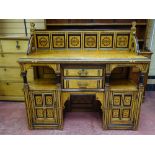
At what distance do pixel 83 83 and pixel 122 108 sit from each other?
57 cm

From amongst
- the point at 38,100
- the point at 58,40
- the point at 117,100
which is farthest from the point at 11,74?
the point at 117,100

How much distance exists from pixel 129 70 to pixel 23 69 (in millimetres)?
1343

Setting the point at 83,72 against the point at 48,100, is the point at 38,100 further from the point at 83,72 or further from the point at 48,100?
the point at 83,72

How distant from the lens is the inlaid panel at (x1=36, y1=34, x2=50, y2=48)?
79.6 inches

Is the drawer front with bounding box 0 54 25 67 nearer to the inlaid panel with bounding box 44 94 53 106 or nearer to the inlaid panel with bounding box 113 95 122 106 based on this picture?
the inlaid panel with bounding box 44 94 53 106

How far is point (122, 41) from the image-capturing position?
2021mm

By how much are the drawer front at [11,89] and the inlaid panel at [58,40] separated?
0.97 metres

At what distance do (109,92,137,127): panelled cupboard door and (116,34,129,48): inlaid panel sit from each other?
2.03 ft

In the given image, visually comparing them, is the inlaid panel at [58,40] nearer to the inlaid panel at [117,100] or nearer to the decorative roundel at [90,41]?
the decorative roundel at [90,41]

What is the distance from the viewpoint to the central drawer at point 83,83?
1.78 metres

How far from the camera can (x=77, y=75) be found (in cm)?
176

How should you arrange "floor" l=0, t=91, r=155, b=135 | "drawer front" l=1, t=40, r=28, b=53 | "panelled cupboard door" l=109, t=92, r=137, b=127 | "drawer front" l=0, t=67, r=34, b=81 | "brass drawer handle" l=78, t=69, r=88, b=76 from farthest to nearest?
"drawer front" l=0, t=67, r=34, b=81 → "drawer front" l=1, t=40, r=28, b=53 → "floor" l=0, t=91, r=155, b=135 → "panelled cupboard door" l=109, t=92, r=137, b=127 → "brass drawer handle" l=78, t=69, r=88, b=76

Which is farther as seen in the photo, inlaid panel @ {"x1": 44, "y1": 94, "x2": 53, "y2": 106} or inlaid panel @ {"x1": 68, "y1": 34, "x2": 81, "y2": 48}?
inlaid panel @ {"x1": 68, "y1": 34, "x2": 81, "y2": 48}

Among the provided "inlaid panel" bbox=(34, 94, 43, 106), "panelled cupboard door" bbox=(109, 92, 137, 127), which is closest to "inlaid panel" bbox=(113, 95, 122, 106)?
"panelled cupboard door" bbox=(109, 92, 137, 127)
